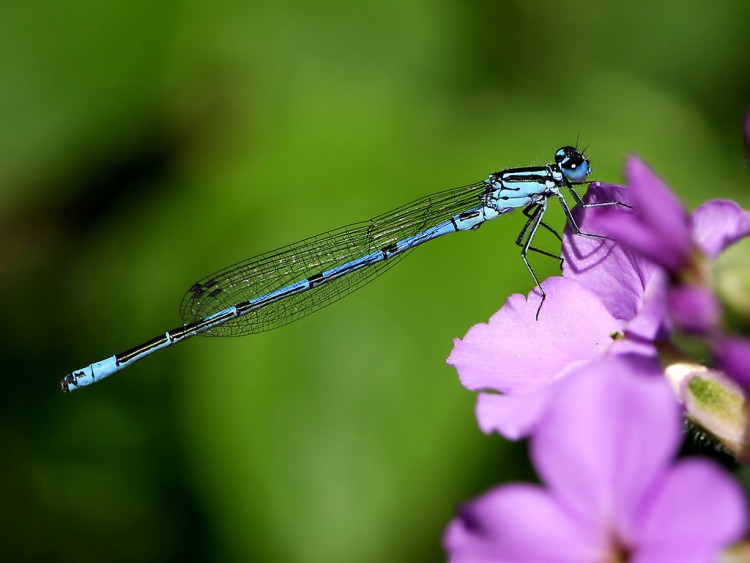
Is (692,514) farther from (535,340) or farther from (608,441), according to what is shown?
(535,340)

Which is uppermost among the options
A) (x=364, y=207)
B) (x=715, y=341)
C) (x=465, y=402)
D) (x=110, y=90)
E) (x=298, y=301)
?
(x=110, y=90)

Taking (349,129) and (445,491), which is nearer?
(445,491)

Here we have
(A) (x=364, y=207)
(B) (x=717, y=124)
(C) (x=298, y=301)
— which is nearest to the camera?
(C) (x=298, y=301)

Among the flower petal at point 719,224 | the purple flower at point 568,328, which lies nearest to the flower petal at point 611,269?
the purple flower at point 568,328

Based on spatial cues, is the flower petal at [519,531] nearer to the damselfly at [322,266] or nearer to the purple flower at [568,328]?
the purple flower at [568,328]

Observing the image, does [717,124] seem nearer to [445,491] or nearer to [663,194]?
[445,491]

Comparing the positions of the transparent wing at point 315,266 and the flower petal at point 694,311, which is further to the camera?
the transparent wing at point 315,266

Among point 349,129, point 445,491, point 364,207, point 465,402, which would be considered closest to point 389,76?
→ point 349,129

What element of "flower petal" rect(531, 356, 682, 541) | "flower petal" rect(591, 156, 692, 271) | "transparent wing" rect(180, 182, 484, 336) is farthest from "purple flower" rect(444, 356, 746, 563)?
"transparent wing" rect(180, 182, 484, 336)
